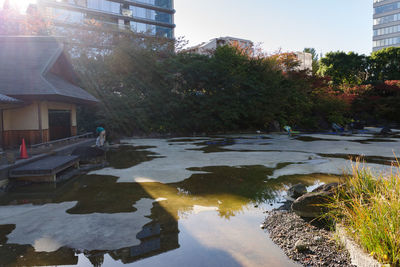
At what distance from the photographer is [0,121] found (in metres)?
11.7

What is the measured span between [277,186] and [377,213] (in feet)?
13.2

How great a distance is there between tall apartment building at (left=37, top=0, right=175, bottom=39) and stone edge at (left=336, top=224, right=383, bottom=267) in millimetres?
40404

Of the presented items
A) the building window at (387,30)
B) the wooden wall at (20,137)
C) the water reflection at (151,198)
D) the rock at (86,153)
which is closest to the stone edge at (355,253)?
the water reflection at (151,198)

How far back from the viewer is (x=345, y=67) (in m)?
44.1

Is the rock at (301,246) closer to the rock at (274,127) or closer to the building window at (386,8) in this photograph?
the rock at (274,127)

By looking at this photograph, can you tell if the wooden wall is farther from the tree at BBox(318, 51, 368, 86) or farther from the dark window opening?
the tree at BBox(318, 51, 368, 86)

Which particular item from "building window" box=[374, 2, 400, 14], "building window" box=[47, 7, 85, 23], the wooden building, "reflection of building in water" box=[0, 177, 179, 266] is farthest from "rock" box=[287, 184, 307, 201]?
"building window" box=[374, 2, 400, 14]

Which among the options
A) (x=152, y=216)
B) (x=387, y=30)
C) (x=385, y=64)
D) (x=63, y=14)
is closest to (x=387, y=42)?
(x=387, y=30)

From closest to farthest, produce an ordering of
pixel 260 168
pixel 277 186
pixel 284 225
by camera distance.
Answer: pixel 284 225
pixel 277 186
pixel 260 168

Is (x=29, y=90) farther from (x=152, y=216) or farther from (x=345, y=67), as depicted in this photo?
(x=345, y=67)

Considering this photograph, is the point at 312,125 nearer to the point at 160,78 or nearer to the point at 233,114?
the point at 233,114

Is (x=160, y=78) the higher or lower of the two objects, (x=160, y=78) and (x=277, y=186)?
the higher

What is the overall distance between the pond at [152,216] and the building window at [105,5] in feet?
155

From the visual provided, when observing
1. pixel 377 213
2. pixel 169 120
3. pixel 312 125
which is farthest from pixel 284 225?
pixel 312 125
